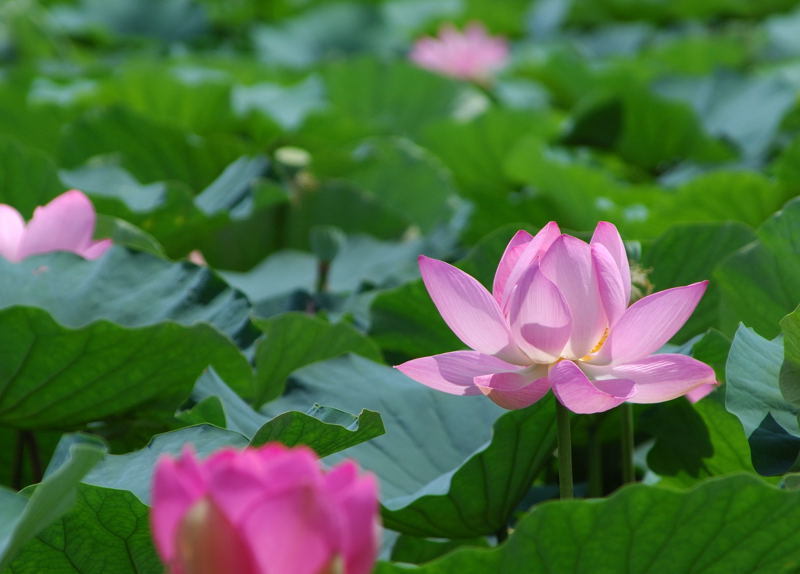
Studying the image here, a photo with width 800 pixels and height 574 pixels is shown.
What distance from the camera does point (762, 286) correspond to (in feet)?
3.24

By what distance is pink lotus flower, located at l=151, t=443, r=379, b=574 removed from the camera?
446mm

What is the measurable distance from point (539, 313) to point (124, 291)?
1.76ft

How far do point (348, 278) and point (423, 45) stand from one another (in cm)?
197

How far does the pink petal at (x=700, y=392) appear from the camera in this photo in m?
0.92

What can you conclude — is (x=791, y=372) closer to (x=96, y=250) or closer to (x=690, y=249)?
(x=690, y=249)

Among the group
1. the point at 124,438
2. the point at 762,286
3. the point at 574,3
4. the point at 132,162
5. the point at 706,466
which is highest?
the point at 762,286

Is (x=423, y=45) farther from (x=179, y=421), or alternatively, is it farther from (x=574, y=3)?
(x=179, y=421)

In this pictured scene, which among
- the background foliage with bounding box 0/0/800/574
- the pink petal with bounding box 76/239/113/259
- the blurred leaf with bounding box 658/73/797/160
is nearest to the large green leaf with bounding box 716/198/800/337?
the background foliage with bounding box 0/0/800/574

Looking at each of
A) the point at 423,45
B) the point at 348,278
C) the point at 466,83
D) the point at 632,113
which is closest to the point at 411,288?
the point at 348,278

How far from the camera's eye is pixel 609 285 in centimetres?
74

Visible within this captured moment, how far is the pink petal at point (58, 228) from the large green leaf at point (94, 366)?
179 millimetres

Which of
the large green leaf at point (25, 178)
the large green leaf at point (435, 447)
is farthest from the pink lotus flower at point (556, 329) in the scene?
the large green leaf at point (25, 178)

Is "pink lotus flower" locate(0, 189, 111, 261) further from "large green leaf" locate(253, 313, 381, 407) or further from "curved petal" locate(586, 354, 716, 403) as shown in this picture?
"curved petal" locate(586, 354, 716, 403)

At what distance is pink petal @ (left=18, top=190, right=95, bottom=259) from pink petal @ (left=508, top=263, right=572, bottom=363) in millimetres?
542
